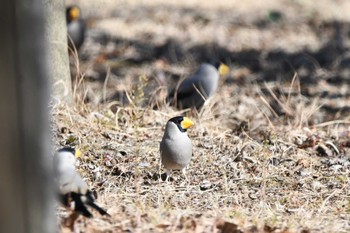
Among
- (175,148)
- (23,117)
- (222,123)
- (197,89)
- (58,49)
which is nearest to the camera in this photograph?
(23,117)

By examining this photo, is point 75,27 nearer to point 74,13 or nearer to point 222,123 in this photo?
point 74,13

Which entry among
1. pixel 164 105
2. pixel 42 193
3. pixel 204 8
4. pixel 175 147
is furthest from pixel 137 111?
pixel 204 8

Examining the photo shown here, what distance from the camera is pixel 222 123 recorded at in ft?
23.9

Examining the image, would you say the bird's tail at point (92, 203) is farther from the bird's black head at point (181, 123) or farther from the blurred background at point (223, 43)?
the blurred background at point (223, 43)

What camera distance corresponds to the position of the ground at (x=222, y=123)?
16.1ft

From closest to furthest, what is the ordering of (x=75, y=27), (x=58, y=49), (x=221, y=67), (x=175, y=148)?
(x=175, y=148) → (x=58, y=49) → (x=221, y=67) → (x=75, y=27)

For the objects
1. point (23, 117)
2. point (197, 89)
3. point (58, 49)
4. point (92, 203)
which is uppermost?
point (23, 117)

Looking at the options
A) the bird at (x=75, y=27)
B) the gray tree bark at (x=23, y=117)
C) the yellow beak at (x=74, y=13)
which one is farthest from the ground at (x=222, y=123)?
the gray tree bark at (x=23, y=117)

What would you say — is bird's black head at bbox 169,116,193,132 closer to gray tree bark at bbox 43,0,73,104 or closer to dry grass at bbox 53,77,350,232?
dry grass at bbox 53,77,350,232

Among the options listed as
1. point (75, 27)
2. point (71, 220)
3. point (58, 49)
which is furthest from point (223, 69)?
point (71, 220)

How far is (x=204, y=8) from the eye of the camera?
1245 cm

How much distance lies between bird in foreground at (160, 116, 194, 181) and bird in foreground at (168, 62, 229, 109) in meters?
1.64

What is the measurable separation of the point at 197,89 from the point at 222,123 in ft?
1.90

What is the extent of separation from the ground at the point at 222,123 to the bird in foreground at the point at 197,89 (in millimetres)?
140
